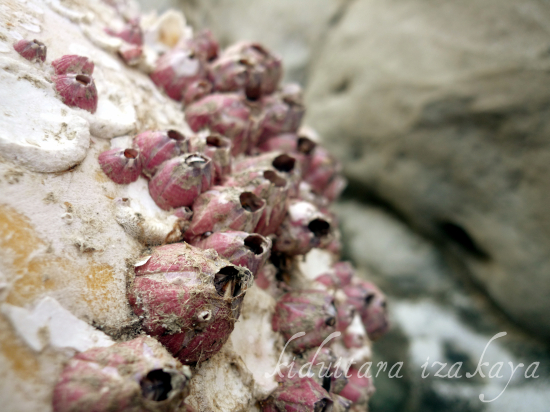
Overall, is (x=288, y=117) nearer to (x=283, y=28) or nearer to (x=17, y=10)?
(x=17, y=10)

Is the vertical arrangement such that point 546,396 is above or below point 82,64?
below

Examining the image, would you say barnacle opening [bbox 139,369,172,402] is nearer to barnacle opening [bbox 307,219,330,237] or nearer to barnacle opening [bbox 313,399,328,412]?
barnacle opening [bbox 313,399,328,412]

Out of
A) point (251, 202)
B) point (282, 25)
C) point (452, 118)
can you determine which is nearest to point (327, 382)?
point (251, 202)

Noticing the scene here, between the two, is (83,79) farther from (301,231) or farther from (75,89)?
(301,231)

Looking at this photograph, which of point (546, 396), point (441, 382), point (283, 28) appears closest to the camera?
point (546, 396)

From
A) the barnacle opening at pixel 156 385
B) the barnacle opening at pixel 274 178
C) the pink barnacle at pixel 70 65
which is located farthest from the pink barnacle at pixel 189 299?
the pink barnacle at pixel 70 65

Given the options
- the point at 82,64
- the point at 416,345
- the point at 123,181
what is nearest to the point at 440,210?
the point at 416,345

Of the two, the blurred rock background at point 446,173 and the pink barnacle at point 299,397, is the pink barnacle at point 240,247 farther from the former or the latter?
the blurred rock background at point 446,173
